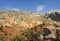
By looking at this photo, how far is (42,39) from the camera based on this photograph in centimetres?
3044

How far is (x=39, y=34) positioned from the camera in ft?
102

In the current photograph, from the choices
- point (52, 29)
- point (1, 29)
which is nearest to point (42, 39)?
point (52, 29)

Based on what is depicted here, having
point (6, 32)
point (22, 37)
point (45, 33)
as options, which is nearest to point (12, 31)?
point (6, 32)

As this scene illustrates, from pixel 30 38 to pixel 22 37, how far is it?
4.50 feet

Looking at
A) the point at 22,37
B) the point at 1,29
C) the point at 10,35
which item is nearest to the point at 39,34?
the point at 22,37

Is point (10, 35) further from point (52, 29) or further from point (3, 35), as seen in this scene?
point (52, 29)

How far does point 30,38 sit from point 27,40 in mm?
730

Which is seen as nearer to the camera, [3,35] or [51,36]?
[51,36]

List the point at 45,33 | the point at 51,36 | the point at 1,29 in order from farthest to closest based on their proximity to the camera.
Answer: the point at 1,29
the point at 45,33
the point at 51,36

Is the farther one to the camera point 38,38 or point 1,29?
point 1,29

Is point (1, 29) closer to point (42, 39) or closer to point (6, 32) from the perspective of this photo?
point (6, 32)

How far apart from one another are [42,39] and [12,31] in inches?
273

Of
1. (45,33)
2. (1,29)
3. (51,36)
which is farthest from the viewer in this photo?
(1,29)

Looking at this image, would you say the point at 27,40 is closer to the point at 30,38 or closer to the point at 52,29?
the point at 30,38
